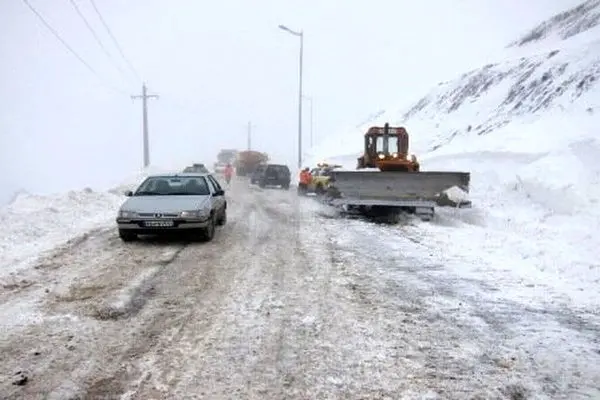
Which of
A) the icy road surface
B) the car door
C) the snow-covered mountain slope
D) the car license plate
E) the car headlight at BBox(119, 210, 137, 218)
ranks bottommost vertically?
the icy road surface

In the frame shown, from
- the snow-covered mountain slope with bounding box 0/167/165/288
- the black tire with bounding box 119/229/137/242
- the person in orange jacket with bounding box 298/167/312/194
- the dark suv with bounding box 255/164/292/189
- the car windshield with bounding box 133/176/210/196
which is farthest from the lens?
the dark suv with bounding box 255/164/292/189

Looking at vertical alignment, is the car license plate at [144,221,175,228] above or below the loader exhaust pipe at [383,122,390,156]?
below

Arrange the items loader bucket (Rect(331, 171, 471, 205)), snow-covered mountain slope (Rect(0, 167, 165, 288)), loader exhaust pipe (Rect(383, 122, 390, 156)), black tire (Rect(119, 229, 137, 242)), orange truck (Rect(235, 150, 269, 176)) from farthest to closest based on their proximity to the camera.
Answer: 1. orange truck (Rect(235, 150, 269, 176))
2. loader exhaust pipe (Rect(383, 122, 390, 156))
3. loader bucket (Rect(331, 171, 471, 205))
4. black tire (Rect(119, 229, 137, 242))
5. snow-covered mountain slope (Rect(0, 167, 165, 288))

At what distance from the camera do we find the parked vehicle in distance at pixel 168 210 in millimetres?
10984

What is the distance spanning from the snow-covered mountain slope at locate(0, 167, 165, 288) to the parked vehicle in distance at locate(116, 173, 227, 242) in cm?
158

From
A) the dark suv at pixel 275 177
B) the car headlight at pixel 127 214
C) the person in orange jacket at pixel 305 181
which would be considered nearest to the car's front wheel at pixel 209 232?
the car headlight at pixel 127 214

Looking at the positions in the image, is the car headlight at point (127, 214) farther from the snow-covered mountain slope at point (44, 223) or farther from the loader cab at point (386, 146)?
the loader cab at point (386, 146)

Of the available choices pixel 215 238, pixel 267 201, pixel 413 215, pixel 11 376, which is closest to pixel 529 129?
pixel 413 215

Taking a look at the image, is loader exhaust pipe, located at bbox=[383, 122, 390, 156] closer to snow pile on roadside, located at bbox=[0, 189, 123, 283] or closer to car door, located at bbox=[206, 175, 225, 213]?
car door, located at bbox=[206, 175, 225, 213]

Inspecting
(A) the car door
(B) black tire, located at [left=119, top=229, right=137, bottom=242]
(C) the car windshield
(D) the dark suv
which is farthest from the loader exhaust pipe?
(D) the dark suv

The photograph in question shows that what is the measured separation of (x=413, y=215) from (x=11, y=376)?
1312 cm

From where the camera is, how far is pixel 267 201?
22594mm

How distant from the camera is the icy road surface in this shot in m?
4.24

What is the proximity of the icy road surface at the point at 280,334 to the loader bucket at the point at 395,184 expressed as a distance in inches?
256
